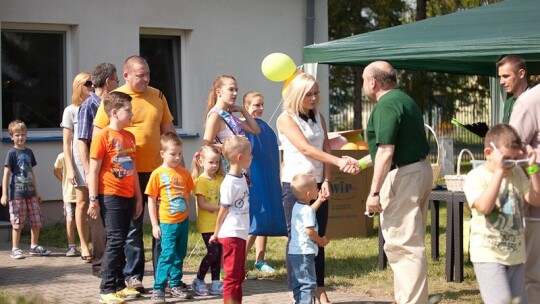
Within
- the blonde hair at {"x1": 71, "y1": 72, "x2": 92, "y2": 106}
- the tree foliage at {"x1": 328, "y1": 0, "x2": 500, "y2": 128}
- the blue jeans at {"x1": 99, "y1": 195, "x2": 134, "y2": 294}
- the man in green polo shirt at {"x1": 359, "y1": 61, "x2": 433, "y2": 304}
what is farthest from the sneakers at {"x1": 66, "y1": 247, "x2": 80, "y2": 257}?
the tree foliage at {"x1": 328, "y1": 0, "x2": 500, "y2": 128}

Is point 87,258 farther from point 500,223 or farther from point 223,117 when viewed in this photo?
point 500,223

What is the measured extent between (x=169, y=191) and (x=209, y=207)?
41cm

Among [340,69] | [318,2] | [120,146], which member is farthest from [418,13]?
[120,146]

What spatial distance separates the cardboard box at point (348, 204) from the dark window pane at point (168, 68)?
11.0 ft

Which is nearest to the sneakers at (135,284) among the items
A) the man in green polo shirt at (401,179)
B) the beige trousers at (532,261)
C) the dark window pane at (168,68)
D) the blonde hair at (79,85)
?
the blonde hair at (79,85)

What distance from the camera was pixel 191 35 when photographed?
47.1 feet

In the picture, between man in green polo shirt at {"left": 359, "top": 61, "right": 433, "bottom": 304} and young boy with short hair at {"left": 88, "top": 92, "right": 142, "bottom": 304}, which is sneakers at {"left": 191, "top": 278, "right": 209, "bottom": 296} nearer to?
young boy with short hair at {"left": 88, "top": 92, "right": 142, "bottom": 304}

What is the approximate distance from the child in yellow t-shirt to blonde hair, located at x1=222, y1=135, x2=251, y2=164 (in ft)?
2.68

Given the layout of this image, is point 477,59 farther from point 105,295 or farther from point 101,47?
point 101,47

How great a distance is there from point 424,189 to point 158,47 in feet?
26.9

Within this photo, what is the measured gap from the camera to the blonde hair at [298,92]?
7430 millimetres

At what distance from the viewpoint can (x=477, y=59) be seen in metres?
8.91

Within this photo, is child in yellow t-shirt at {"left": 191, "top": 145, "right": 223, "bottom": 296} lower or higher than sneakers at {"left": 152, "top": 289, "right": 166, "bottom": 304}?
higher

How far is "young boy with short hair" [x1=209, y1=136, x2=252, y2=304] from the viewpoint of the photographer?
713 cm
